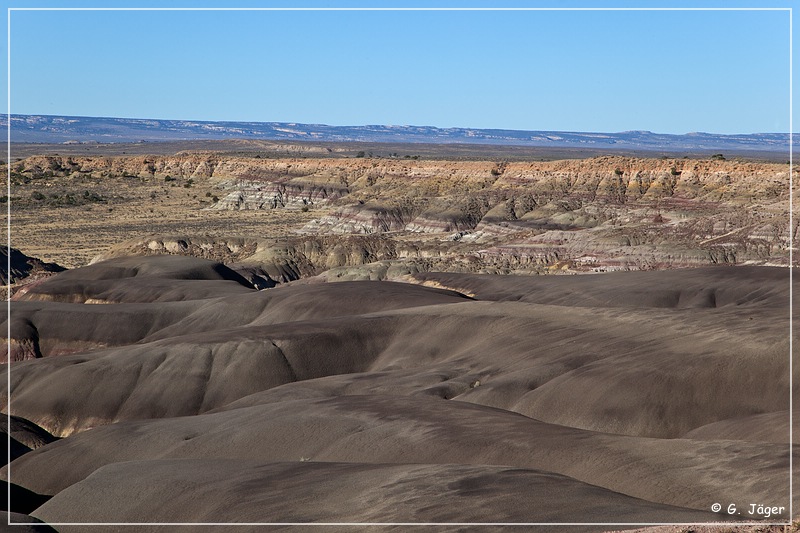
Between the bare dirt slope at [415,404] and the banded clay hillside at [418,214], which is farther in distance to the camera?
the banded clay hillside at [418,214]

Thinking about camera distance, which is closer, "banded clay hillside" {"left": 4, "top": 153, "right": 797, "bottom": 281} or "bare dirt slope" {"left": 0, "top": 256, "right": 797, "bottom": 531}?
"bare dirt slope" {"left": 0, "top": 256, "right": 797, "bottom": 531}

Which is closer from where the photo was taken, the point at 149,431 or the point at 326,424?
the point at 326,424

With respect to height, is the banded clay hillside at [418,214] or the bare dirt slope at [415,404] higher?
the banded clay hillside at [418,214]

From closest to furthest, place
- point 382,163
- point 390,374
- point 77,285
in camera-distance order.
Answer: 1. point 390,374
2. point 77,285
3. point 382,163

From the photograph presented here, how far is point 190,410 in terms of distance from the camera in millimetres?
32625

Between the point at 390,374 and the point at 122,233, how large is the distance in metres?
64.1

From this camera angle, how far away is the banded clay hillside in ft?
195

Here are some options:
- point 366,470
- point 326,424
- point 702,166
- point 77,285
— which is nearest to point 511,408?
point 326,424

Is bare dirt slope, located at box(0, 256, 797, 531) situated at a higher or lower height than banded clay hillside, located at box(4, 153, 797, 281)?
lower

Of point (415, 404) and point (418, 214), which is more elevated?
point (418, 214)

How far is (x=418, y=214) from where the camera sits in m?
90.4

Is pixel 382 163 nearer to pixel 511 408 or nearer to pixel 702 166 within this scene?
pixel 702 166

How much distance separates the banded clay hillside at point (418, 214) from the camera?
5953 cm

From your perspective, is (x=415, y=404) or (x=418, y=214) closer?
(x=415, y=404)
